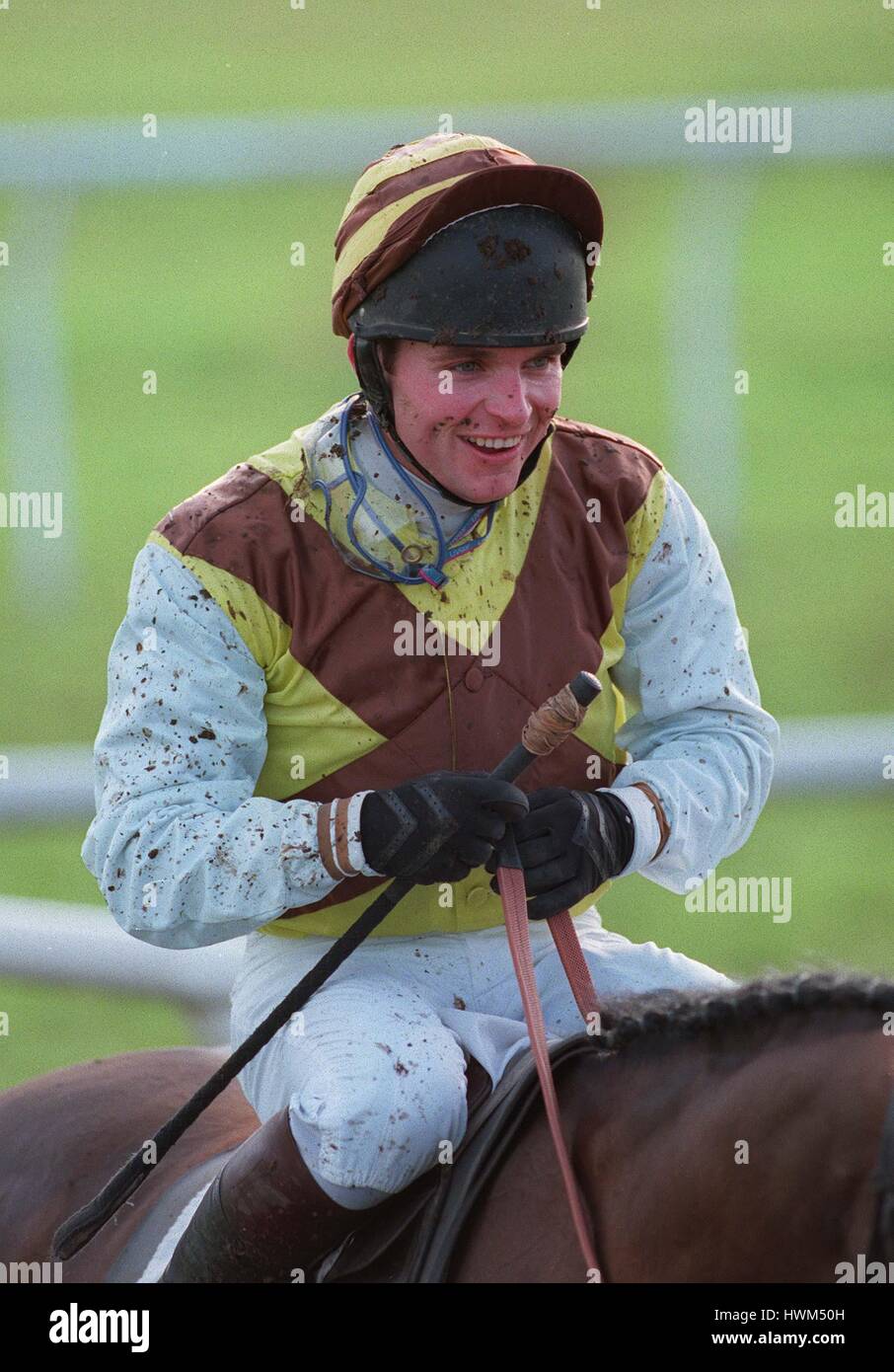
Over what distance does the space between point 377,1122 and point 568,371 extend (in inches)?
400

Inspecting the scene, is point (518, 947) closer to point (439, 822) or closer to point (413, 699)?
point (439, 822)

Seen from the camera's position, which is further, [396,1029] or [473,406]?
[473,406]

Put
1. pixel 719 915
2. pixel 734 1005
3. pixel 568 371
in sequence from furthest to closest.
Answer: pixel 568 371 → pixel 719 915 → pixel 734 1005

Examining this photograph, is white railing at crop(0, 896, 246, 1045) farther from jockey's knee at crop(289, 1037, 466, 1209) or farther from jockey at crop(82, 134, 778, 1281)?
jockey's knee at crop(289, 1037, 466, 1209)

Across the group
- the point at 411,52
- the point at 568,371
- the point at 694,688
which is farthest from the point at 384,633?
the point at 411,52

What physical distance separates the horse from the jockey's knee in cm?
5

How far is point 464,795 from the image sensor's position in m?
2.27

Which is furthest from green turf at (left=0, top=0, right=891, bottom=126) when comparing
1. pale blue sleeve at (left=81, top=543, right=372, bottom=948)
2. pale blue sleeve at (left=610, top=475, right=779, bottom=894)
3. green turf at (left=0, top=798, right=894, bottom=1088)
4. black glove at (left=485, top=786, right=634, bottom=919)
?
black glove at (left=485, top=786, right=634, bottom=919)

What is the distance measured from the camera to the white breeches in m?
2.22

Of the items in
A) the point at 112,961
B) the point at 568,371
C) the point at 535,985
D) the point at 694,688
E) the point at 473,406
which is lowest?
the point at 112,961

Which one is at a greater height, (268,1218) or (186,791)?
(186,791)

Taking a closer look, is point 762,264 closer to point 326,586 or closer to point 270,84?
point 270,84

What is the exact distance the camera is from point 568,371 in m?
12.0
